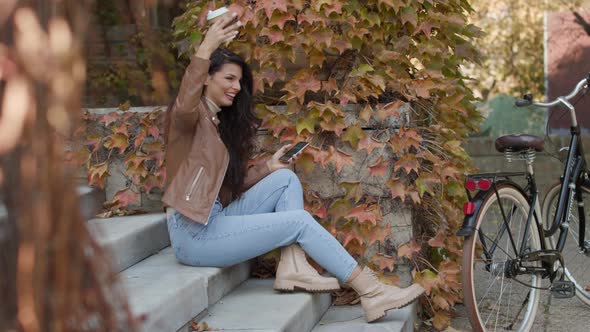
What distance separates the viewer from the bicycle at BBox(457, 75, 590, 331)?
142 inches

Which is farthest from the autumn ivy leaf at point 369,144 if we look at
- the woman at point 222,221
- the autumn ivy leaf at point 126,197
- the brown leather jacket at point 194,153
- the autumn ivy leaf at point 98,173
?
the autumn ivy leaf at point 98,173

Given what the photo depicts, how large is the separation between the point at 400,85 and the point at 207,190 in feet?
3.54

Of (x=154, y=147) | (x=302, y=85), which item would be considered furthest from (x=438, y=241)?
(x=154, y=147)

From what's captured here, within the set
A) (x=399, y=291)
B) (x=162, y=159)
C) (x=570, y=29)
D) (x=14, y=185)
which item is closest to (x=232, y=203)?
(x=162, y=159)

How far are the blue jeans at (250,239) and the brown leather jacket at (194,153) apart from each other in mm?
124

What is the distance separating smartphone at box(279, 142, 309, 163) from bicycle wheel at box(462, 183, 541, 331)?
858 mm

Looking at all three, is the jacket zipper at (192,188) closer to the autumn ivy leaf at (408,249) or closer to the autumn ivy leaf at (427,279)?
the autumn ivy leaf at (408,249)

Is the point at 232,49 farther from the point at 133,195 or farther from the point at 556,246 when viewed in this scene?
the point at 556,246

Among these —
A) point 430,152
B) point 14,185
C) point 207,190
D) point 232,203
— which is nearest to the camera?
point 14,185

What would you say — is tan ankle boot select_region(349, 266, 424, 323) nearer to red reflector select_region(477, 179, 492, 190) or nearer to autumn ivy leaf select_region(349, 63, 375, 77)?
red reflector select_region(477, 179, 492, 190)

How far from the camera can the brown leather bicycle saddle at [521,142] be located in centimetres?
384

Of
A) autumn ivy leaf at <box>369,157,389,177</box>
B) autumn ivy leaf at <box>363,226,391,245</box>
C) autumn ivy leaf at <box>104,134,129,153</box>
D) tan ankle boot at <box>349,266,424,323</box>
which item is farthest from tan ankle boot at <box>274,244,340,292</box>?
autumn ivy leaf at <box>104,134,129,153</box>

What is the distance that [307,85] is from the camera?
4.05 m

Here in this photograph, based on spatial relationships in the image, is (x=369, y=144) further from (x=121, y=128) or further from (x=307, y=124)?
(x=121, y=128)
